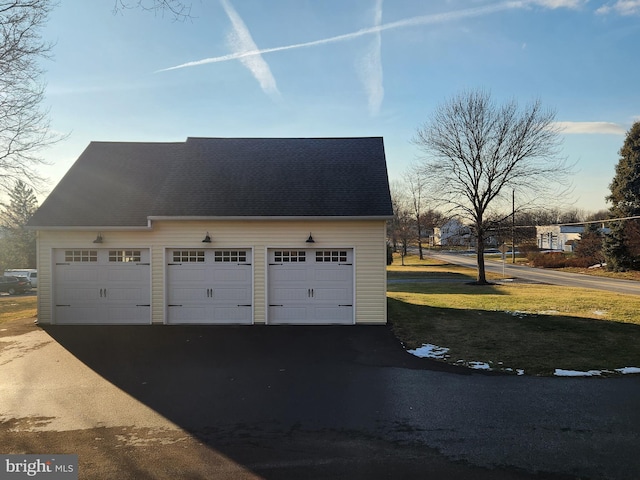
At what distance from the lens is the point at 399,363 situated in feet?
28.0

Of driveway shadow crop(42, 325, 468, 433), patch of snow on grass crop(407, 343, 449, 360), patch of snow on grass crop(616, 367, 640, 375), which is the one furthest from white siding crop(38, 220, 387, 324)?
patch of snow on grass crop(616, 367, 640, 375)

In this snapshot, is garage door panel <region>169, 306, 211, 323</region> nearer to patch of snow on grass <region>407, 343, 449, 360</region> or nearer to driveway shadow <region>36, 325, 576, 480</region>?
driveway shadow <region>36, 325, 576, 480</region>

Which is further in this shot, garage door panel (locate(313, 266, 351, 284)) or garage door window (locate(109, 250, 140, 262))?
garage door window (locate(109, 250, 140, 262))

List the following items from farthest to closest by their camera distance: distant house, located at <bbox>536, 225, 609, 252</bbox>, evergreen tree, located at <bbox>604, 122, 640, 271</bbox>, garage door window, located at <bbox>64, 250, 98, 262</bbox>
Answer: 1. distant house, located at <bbox>536, 225, 609, 252</bbox>
2. evergreen tree, located at <bbox>604, 122, 640, 271</bbox>
3. garage door window, located at <bbox>64, 250, 98, 262</bbox>

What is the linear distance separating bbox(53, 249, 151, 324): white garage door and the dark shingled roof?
3.36 ft

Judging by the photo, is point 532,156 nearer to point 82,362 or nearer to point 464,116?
point 464,116

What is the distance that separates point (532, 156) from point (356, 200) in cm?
1937

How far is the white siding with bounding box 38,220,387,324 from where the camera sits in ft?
40.4

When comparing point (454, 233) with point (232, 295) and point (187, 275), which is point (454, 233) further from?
point (187, 275)

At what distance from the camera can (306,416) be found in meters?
5.88

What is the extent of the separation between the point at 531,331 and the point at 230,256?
8726 mm

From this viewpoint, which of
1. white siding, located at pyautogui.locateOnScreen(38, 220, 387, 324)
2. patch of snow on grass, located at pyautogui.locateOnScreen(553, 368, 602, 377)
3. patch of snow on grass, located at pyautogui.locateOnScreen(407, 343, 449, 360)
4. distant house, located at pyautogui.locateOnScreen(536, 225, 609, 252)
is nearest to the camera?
patch of snow on grass, located at pyautogui.locateOnScreen(553, 368, 602, 377)

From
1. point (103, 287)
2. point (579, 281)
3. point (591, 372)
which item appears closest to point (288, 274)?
point (103, 287)

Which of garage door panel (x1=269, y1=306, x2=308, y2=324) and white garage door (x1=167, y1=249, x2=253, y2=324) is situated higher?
white garage door (x1=167, y1=249, x2=253, y2=324)
